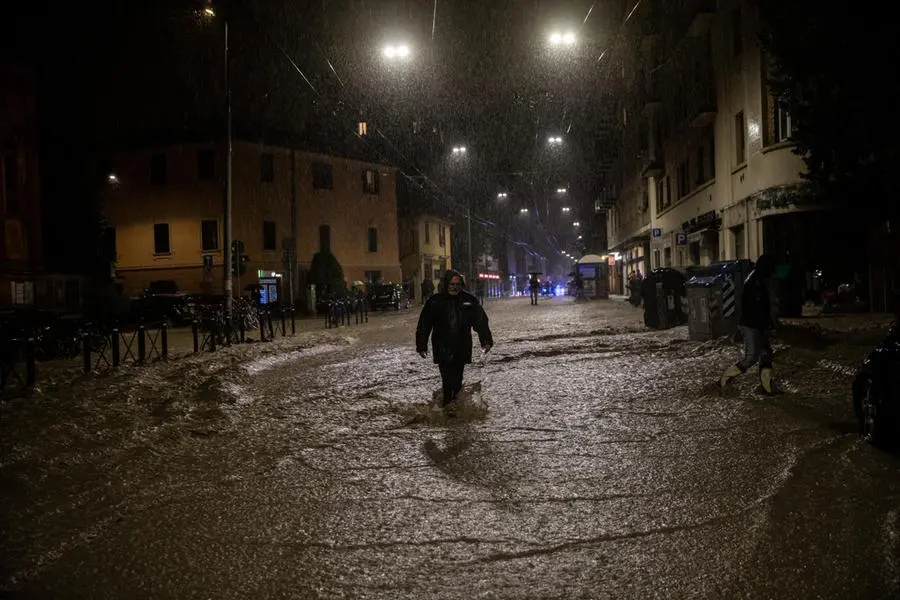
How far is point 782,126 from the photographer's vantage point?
20125 millimetres

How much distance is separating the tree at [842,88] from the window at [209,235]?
32992 mm

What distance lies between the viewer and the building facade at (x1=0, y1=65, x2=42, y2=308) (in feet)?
92.2

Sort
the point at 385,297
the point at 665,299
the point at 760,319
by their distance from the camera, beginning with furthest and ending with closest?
the point at 385,297, the point at 665,299, the point at 760,319

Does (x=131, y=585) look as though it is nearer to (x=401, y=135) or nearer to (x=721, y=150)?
(x=721, y=150)

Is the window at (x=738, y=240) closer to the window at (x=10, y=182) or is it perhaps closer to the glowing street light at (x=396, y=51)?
the glowing street light at (x=396, y=51)

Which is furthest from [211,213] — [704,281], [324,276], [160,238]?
[704,281]

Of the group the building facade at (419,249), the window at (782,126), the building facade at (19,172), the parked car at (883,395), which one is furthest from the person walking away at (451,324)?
the building facade at (419,249)

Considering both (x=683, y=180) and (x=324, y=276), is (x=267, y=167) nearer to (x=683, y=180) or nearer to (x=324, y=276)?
(x=324, y=276)

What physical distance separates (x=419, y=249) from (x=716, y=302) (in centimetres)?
4499

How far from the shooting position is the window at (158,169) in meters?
41.3

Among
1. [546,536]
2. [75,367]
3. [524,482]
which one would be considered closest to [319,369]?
[75,367]

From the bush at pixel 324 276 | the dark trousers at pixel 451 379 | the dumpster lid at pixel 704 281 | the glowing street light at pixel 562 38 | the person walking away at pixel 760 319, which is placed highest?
the glowing street light at pixel 562 38

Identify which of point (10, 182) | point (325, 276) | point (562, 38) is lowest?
point (325, 276)

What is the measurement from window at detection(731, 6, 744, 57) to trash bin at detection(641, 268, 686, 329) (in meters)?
8.23
